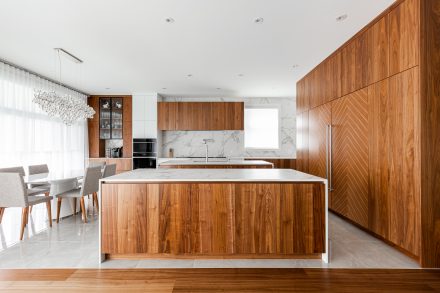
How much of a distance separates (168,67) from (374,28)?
11.1 ft

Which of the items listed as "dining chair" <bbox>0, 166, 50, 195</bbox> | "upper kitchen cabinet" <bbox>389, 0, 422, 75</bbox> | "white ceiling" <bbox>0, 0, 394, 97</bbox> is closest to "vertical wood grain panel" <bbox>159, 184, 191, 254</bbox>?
"white ceiling" <bbox>0, 0, 394, 97</bbox>

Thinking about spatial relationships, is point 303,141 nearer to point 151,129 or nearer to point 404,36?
point 404,36

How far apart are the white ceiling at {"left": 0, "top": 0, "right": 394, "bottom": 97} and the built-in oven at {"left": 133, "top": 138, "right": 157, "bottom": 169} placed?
2.01 meters

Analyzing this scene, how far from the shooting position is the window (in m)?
7.60

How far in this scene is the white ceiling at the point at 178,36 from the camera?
2701mm

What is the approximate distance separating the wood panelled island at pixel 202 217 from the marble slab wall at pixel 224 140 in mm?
5036

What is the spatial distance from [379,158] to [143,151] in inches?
227

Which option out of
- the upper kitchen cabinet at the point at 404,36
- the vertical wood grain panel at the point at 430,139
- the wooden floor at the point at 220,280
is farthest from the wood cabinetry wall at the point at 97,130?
the vertical wood grain panel at the point at 430,139

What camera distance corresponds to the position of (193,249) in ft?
7.87

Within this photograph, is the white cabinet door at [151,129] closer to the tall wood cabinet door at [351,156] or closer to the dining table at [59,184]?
the dining table at [59,184]

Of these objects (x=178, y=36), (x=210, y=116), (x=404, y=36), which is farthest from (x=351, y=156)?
(x=210, y=116)

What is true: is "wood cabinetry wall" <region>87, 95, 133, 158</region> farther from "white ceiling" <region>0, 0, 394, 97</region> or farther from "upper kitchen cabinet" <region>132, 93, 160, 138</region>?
"white ceiling" <region>0, 0, 394, 97</region>

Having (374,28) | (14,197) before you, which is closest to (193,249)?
(14,197)

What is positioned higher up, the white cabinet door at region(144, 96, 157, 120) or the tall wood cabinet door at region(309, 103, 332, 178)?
the white cabinet door at region(144, 96, 157, 120)
